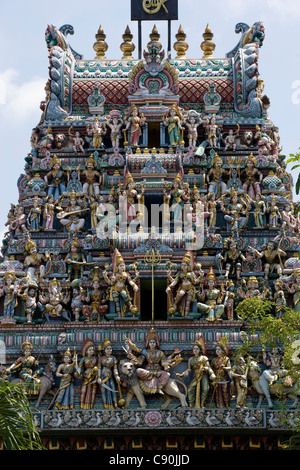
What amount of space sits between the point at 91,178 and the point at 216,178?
16.4 feet

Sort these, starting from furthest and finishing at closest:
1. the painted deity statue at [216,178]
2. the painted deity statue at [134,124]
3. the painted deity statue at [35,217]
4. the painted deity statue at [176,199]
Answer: the painted deity statue at [134,124] → the painted deity statue at [216,178] → the painted deity statue at [35,217] → the painted deity statue at [176,199]

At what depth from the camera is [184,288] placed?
5547 centimetres

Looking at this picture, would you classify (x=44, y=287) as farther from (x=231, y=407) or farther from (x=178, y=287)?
(x=231, y=407)

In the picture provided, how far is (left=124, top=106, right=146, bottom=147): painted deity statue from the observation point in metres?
62.4

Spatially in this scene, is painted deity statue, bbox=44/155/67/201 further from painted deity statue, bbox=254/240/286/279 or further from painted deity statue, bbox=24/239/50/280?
painted deity statue, bbox=254/240/286/279

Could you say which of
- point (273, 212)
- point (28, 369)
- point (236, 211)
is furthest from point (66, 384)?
point (273, 212)

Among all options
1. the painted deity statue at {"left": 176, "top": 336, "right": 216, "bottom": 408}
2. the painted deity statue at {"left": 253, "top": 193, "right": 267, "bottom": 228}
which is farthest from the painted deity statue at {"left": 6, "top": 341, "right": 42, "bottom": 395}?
the painted deity statue at {"left": 253, "top": 193, "right": 267, "bottom": 228}

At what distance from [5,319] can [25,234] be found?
4.68 metres

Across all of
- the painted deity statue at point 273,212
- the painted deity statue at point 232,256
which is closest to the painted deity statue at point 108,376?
the painted deity statue at point 232,256

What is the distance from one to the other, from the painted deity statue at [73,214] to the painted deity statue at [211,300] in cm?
642

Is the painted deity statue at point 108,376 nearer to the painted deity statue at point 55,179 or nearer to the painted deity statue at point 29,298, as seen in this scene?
the painted deity statue at point 29,298

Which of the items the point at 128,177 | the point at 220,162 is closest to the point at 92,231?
the point at 128,177

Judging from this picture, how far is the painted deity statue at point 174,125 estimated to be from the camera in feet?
205

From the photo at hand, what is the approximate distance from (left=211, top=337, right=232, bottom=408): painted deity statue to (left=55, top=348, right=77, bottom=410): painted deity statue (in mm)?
4944
